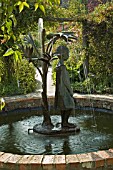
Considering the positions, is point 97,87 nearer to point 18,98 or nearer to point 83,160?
point 18,98

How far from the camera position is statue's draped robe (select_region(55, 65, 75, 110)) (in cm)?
429

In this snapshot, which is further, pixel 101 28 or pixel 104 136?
pixel 101 28

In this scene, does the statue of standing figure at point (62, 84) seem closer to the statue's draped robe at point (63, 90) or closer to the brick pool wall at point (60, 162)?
the statue's draped robe at point (63, 90)

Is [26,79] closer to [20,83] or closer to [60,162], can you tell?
[20,83]

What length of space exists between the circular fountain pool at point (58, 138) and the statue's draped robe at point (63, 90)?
1.54 feet

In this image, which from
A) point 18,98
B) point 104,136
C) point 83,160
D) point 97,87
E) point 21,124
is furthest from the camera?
point 97,87

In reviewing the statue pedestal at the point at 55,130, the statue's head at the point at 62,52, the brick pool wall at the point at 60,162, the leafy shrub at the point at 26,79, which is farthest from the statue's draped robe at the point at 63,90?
the leafy shrub at the point at 26,79

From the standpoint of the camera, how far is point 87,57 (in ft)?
28.0

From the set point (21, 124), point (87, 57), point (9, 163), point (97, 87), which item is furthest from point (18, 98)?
point (9, 163)

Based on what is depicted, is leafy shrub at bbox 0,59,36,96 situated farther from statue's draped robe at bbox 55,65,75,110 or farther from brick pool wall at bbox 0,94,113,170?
brick pool wall at bbox 0,94,113,170

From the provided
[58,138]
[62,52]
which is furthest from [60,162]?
[62,52]

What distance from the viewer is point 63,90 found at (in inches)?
170

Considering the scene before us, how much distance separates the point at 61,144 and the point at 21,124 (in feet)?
4.70

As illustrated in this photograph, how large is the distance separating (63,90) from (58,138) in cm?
71
